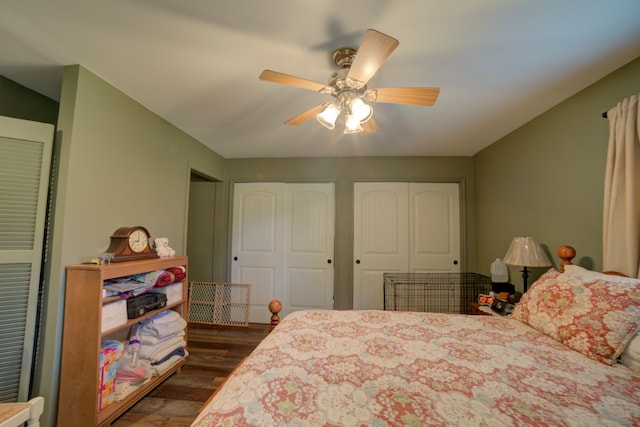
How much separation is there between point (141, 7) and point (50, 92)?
1.50 metres

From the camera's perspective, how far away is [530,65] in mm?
Answer: 1562

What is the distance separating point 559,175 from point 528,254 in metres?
0.69

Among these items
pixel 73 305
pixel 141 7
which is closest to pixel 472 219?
pixel 141 7

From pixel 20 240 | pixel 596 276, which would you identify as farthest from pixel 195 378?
pixel 596 276

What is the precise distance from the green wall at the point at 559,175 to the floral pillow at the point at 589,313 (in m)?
0.66

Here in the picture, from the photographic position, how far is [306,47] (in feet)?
4.62

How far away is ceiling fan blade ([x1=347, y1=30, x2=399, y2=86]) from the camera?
100 centimetres

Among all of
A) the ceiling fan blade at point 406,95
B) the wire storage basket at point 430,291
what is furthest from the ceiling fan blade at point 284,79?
the wire storage basket at point 430,291

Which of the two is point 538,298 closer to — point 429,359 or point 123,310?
point 429,359

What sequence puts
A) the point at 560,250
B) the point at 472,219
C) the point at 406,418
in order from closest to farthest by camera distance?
the point at 406,418 → the point at 560,250 → the point at 472,219

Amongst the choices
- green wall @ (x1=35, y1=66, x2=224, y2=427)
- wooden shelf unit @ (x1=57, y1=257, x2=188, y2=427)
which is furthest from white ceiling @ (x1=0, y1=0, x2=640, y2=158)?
wooden shelf unit @ (x1=57, y1=257, x2=188, y2=427)

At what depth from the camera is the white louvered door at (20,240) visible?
1.41 metres

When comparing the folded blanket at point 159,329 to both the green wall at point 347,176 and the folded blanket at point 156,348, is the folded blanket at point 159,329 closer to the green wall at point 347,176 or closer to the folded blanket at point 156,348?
the folded blanket at point 156,348

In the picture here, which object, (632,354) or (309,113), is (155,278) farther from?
(632,354)
